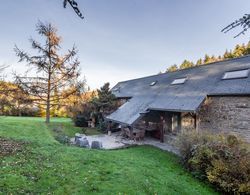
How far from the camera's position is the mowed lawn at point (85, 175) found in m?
6.14

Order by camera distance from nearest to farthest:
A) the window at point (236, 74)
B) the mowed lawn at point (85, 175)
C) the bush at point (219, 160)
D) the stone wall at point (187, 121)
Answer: the mowed lawn at point (85, 175), the bush at point (219, 160), the window at point (236, 74), the stone wall at point (187, 121)

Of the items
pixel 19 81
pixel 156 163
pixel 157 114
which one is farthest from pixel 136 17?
pixel 19 81

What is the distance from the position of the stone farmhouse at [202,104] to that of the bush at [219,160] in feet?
5.45

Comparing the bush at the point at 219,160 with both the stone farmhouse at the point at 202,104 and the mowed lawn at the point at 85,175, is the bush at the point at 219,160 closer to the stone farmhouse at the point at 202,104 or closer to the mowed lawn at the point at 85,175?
the mowed lawn at the point at 85,175

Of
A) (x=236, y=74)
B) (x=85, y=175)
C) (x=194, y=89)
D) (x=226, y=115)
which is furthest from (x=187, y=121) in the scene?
(x=85, y=175)

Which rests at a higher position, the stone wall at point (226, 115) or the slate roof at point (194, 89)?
the slate roof at point (194, 89)

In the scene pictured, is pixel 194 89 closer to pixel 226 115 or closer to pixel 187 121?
pixel 187 121

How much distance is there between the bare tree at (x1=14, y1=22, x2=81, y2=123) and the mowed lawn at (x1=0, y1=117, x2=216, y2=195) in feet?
39.5

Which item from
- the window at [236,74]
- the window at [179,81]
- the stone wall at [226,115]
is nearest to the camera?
the stone wall at [226,115]

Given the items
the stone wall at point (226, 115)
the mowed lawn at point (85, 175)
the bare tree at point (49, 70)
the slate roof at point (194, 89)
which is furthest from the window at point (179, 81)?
the bare tree at point (49, 70)

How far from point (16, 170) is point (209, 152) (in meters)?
7.20

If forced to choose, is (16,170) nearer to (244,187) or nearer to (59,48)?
(244,187)

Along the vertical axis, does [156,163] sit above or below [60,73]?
below

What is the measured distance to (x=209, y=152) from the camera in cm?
889
